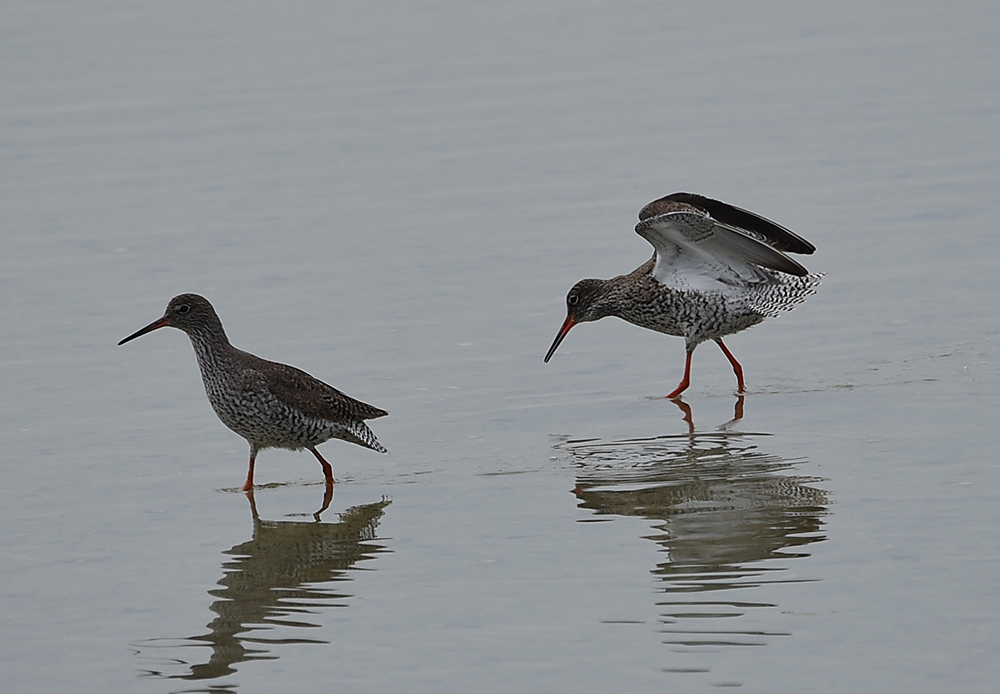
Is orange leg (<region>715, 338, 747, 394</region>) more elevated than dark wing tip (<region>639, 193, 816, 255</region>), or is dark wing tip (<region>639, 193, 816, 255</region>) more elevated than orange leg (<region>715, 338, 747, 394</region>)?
dark wing tip (<region>639, 193, 816, 255</region>)

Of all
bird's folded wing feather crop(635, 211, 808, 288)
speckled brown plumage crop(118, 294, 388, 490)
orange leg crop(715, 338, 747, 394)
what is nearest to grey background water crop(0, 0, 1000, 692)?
orange leg crop(715, 338, 747, 394)

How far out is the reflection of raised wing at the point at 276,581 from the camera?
21.6 feet

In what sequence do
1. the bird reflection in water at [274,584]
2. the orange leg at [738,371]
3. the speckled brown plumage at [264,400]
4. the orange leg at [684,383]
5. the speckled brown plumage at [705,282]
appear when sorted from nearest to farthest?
the bird reflection in water at [274,584], the speckled brown plumage at [264,400], the orange leg at [684,383], the orange leg at [738,371], the speckled brown plumage at [705,282]

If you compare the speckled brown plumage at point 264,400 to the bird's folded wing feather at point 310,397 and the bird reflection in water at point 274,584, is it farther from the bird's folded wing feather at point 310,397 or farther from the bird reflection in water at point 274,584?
the bird reflection in water at point 274,584

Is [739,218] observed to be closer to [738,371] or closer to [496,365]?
[738,371]

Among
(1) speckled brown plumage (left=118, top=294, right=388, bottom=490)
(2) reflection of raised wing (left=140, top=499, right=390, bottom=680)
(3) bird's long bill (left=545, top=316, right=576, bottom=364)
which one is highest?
(3) bird's long bill (left=545, top=316, right=576, bottom=364)

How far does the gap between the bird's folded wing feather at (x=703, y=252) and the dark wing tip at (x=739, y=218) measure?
11cm

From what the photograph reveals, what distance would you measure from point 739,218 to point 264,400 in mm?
3552

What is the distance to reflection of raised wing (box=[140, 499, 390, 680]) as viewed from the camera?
659 centimetres

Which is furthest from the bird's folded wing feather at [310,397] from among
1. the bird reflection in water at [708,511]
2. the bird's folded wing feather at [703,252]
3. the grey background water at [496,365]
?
the bird's folded wing feather at [703,252]

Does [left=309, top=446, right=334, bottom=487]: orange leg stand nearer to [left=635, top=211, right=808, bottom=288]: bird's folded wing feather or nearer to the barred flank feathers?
[left=635, top=211, right=808, bottom=288]: bird's folded wing feather

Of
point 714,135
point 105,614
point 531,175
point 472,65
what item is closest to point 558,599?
point 105,614

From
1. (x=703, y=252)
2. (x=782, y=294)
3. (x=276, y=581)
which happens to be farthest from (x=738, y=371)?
(x=276, y=581)

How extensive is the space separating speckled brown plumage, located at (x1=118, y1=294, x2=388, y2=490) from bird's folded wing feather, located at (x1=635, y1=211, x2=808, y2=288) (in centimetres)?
248
